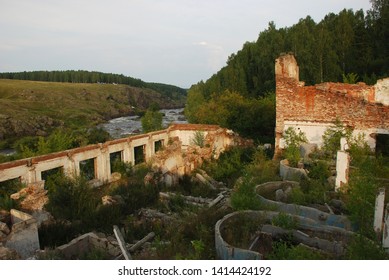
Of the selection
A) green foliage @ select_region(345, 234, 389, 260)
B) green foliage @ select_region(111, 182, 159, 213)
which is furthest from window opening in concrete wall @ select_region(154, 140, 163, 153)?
green foliage @ select_region(345, 234, 389, 260)

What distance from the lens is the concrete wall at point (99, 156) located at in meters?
12.2

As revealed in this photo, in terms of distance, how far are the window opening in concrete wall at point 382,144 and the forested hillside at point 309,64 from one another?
7125 millimetres

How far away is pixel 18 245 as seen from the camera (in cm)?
700

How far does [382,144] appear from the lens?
1364 centimetres

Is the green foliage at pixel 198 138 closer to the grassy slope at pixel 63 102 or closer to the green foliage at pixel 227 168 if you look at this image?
the green foliage at pixel 227 168

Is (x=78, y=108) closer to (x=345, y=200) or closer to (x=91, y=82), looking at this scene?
(x=91, y=82)

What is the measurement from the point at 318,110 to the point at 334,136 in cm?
133

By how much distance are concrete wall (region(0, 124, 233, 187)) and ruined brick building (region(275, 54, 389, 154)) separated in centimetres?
560

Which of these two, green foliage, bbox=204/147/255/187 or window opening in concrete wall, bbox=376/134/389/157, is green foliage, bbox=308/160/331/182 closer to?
green foliage, bbox=204/147/255/187

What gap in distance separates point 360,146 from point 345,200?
5.33m

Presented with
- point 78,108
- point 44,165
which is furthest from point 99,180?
point 78,108

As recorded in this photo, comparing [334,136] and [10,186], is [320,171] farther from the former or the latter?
[10,186]

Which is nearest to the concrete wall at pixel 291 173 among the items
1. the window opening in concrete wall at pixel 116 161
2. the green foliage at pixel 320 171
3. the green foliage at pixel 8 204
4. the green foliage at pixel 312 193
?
the green foliage at pixel 320 171

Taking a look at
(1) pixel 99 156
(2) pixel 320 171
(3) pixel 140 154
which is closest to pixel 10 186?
(1) pixel 99 156
